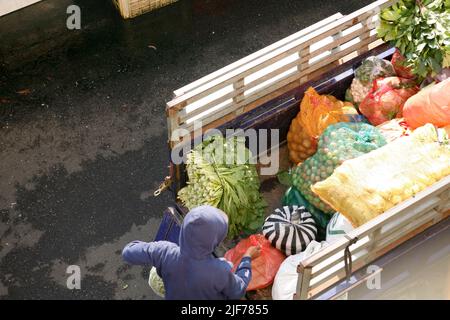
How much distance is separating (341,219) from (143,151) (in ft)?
8.00

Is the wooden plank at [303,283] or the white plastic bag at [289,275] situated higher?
the wooden plank at [303,283]

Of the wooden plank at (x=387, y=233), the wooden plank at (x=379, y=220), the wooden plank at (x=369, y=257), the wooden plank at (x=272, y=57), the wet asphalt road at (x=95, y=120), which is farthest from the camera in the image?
the wet asphalt road at (x=95, y=120)

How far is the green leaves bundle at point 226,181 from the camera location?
553cm

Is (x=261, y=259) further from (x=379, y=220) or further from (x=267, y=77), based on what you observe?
(x=267, y=77)

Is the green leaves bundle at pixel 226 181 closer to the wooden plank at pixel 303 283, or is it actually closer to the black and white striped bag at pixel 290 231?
the black and white striped bag at pixel 290 231

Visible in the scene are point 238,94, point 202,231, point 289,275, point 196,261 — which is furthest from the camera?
point 238,94

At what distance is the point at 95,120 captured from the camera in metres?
7.28

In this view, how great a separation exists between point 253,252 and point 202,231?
859 millimetres

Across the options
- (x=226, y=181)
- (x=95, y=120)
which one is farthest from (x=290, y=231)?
(x=95, y=120)

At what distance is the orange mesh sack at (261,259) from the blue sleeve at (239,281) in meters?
0.46

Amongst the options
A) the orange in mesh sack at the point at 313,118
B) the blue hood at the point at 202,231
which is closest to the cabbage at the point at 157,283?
the blue hood at the point at 202,231

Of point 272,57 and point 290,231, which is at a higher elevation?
point 272,57

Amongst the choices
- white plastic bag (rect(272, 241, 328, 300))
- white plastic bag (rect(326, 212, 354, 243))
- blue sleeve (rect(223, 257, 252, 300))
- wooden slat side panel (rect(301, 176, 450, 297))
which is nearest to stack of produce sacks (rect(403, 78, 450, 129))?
wooden slat side panel (rect(301, 176, 450, 297))

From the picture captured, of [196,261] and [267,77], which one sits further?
[267,77]
